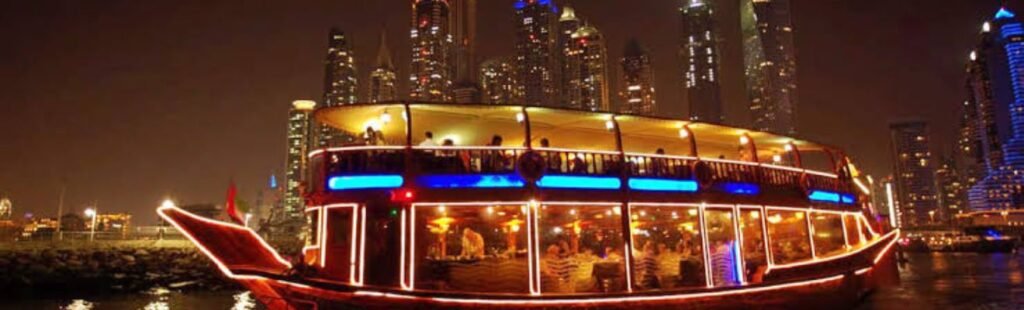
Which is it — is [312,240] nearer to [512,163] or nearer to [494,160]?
[494,160]

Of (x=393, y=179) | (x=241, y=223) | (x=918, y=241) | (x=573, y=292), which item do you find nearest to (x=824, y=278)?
(x=573, y=292)

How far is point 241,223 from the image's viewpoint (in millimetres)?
10047

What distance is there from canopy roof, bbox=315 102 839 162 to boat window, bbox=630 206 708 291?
146 cm

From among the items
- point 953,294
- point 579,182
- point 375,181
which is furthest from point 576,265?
point 953,294

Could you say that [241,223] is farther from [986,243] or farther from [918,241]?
[918,241]

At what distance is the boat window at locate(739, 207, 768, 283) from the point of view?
1132cm

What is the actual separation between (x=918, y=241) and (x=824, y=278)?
71.1 metres

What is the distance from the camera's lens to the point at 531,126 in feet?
36.2

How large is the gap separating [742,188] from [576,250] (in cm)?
320

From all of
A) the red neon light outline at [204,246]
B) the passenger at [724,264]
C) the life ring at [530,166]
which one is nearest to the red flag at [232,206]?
the red neon light outline at [204,246]

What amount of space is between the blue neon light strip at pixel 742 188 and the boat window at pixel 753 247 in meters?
0.34

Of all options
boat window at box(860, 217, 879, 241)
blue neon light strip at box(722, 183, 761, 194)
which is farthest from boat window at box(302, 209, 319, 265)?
boat window at box(860, 217, 879, 241)

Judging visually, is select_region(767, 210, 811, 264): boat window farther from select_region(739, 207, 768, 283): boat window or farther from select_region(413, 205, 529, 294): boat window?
select_region(413, 205, 529, 294): boat window

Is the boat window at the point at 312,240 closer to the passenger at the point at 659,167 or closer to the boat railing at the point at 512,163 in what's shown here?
the boat railing at the point at 512,163
